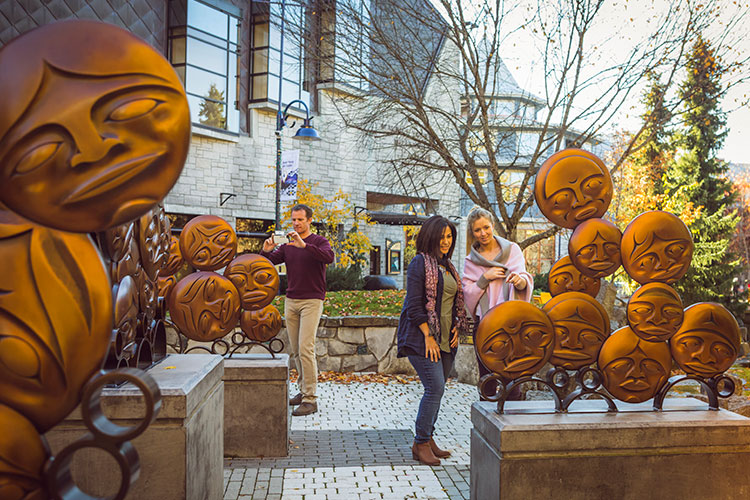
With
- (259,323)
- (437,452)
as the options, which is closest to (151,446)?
(259,323)

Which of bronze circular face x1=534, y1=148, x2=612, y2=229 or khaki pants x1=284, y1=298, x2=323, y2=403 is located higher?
bronze circular face x1=534, y1=148, x2=612, y2=229

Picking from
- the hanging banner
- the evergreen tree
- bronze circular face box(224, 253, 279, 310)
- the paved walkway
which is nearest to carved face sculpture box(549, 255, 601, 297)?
the paved walkway

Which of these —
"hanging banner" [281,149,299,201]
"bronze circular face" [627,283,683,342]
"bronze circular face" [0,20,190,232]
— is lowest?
"bronze circular face" [627,283,683,342]

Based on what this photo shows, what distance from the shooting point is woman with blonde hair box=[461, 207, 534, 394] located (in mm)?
4879

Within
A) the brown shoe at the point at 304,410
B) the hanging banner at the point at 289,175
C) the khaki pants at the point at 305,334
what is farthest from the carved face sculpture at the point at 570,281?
the hanging banner at the point at 289,175

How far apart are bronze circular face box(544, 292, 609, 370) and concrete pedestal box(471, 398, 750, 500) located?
292 mm

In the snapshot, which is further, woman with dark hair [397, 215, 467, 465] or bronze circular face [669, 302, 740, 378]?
woman with dark hair [397, 215, 467, 465]

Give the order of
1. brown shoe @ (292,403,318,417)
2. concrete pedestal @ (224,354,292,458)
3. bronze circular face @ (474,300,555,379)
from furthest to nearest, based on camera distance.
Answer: brown shoe @ (292,403,318,417) → concrete pedestal @ (224,354,292,458) → bronze circular face @ (474,300,555,379)

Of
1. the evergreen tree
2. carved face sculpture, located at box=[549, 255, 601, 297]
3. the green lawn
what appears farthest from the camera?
the evergreen tree

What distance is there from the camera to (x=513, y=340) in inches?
121

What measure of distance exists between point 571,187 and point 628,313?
741 mm

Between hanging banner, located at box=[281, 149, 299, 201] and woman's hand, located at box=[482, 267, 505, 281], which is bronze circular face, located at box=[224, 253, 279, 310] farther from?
hanging banner, located at box=[281, 149, 299, 201]

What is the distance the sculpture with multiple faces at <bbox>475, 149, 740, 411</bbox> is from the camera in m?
3.25

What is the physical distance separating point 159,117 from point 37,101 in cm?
23
